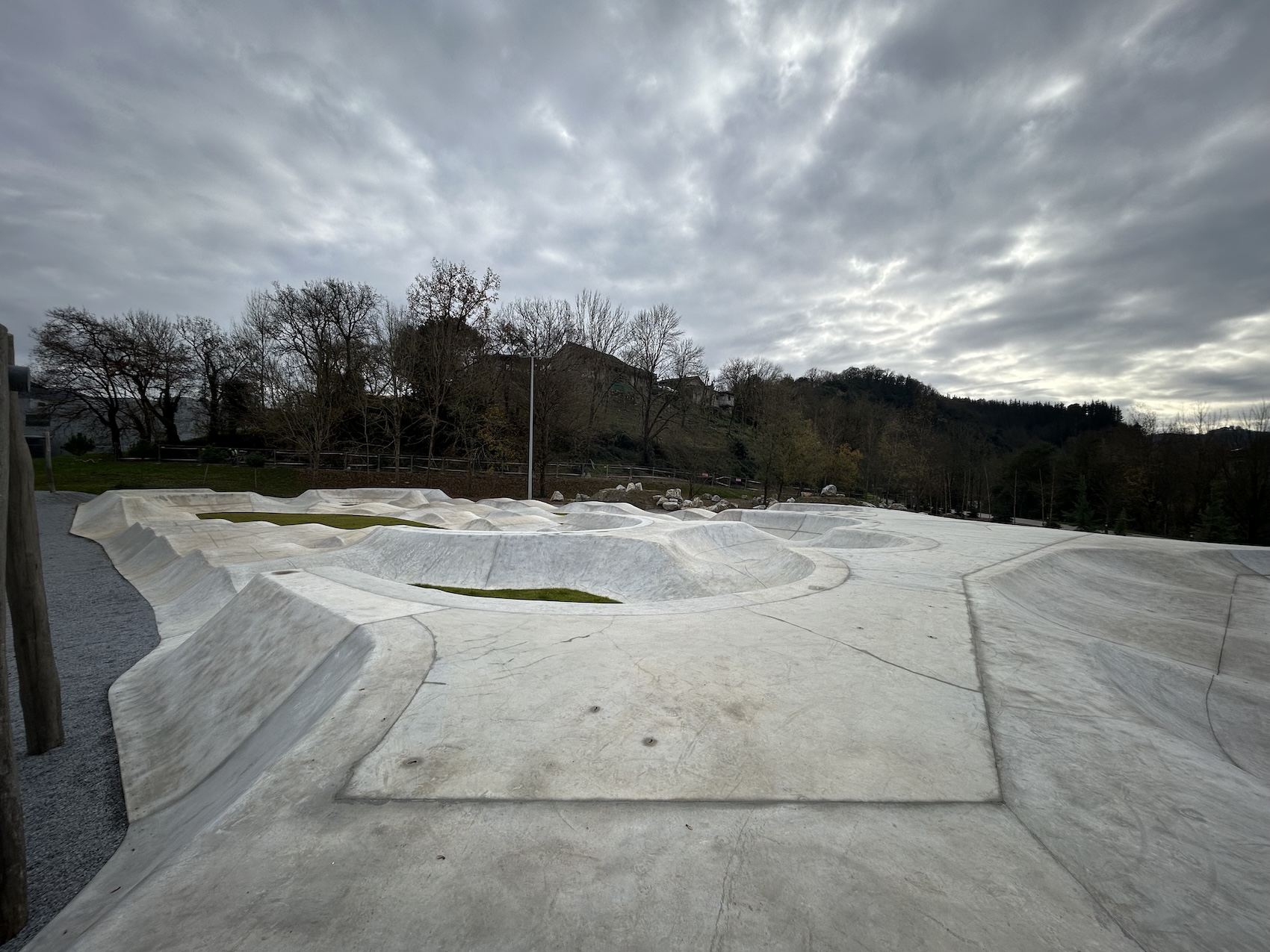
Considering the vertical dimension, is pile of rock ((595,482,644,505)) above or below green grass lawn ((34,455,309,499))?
below

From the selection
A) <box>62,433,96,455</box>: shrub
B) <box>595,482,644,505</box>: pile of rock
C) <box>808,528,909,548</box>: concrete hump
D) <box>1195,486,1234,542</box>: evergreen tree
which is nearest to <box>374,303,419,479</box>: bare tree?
<box>595,482,644,505</box>: pile of rock

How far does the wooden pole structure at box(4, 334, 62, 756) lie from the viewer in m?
3.76

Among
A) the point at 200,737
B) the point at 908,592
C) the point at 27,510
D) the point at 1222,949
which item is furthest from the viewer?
the point at 908,592

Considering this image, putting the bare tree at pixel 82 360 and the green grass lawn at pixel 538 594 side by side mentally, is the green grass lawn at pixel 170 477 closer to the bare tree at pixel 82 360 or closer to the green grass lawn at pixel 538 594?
the bare tree at pixel 82 360

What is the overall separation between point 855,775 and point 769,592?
406cm

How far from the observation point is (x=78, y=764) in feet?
13.8

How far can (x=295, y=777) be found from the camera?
103 inches

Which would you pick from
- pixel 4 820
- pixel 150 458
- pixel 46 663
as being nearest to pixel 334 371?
pixel 150 458

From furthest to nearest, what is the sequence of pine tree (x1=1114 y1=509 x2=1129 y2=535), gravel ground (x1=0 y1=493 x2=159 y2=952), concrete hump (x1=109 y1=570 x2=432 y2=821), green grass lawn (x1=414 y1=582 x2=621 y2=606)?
pine tree (x1=1114 y1=509 x2=1129 y2=535)
green grass lawn (x1=414 y1=582 x2=621 y2=606)
concrete hump (x1=109 y1=570 x2=432 y2=821)
gravel ground (x1=0 y1=493 x2=159 y2=952)

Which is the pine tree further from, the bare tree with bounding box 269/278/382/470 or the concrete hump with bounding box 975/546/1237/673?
the bare tree with bounding box 269/278/382/470

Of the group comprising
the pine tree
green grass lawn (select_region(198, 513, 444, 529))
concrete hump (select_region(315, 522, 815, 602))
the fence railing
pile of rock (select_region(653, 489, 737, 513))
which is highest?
the fence railing

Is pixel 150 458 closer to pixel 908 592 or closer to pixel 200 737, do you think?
pixel 200 737

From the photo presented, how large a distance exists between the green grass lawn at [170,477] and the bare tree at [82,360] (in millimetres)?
4576

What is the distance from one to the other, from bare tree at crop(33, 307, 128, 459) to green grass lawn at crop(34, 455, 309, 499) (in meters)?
4.58
